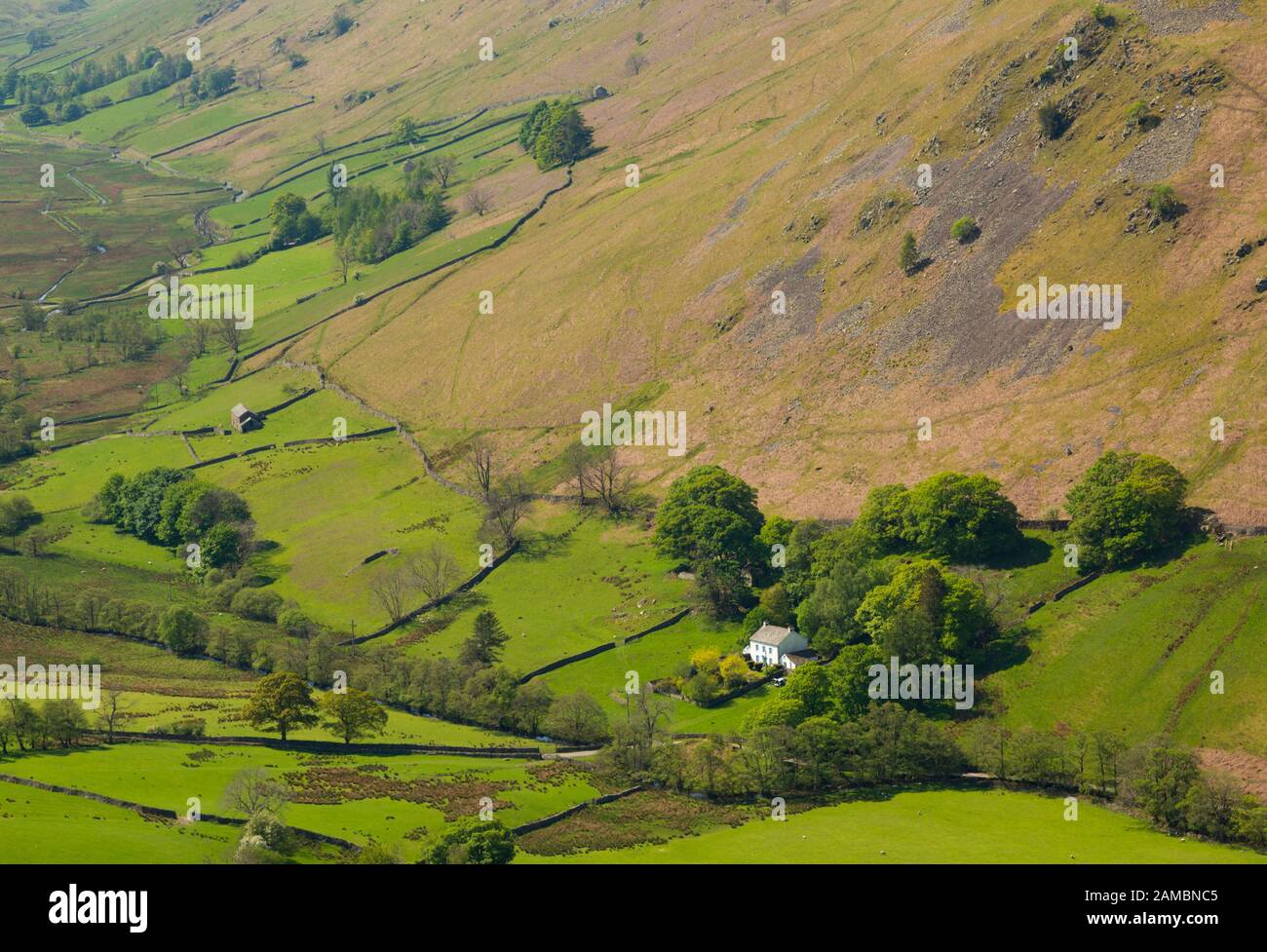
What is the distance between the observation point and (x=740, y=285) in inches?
7141

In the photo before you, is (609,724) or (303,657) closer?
(609,724)

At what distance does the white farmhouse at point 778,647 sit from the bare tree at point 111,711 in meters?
55.2

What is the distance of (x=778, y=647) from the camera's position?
398 ft

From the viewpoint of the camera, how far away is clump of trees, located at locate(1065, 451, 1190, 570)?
117438 millimetres

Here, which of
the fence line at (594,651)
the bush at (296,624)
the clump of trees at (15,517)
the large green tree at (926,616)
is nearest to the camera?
the large green tree at (926,616)

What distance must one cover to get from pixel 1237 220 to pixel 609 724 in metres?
86.0

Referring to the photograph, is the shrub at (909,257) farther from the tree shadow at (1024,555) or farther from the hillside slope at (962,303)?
the tree shadow at (1024,555)

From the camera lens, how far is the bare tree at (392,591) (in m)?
140

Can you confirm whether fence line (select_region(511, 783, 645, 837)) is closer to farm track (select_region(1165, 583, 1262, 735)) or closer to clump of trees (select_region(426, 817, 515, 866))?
clump of trees (select_region(426, 817, 515, 866))

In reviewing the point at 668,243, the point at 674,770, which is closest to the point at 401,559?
the point at 674,770

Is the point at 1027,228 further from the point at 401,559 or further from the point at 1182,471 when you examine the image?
the point at 401,559

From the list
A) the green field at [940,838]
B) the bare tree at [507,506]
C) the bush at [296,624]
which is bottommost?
the green field at [940,838]

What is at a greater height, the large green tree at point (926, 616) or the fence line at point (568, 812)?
the large green tree at point (926, 616)

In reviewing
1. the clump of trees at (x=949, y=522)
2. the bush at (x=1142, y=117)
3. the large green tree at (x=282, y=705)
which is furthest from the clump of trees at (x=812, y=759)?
the bush at (x=1142, y=117)
